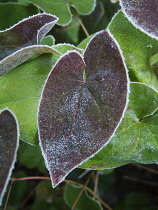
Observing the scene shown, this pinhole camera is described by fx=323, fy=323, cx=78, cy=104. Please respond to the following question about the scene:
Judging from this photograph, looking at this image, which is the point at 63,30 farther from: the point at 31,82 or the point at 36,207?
the point at 36,207

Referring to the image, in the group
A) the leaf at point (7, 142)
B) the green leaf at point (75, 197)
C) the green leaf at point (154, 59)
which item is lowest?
the green leaf at point (75, 197)

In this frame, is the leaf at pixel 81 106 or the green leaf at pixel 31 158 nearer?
the leaf at pixel 81 106

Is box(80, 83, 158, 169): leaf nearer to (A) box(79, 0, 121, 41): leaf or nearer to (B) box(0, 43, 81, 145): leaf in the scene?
(B) box(0, 43, 81, 145): leaf

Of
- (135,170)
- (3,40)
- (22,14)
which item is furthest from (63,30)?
(135,170)

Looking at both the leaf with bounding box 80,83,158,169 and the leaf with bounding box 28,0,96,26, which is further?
the leaf with bounding box 28,0,96,26

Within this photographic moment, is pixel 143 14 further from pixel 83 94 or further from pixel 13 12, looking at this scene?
pixel 13 12

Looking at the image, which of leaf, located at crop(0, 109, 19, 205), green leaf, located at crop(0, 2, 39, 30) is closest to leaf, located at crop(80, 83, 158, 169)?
leaf, located at crop(0, 109, 19, 205)

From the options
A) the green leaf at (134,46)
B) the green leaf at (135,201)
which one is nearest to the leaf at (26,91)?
the green leaf at (134,46)

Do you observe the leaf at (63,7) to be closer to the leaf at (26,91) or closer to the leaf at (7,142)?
the leaf at (26,91)
